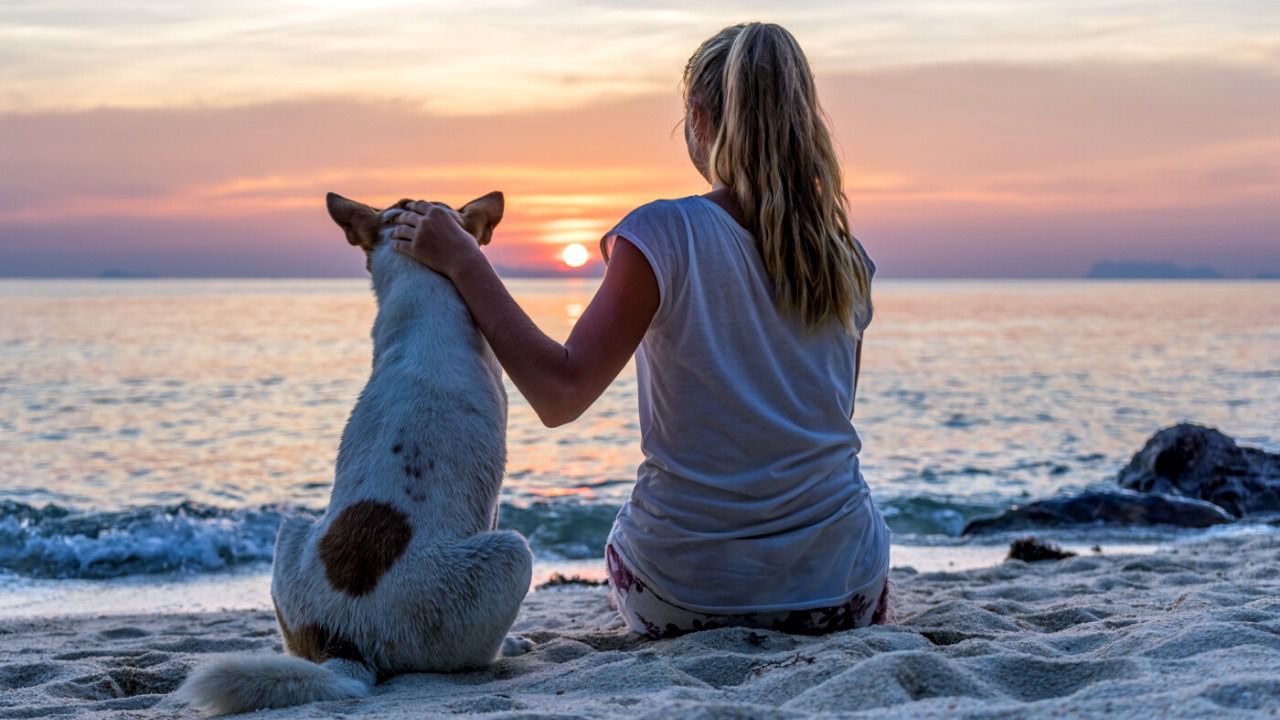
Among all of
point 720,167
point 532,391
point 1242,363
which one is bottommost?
point 1242,363

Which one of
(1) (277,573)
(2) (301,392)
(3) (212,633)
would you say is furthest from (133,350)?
(1) (277,573)

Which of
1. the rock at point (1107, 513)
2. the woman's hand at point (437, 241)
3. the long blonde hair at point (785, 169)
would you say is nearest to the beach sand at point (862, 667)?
the long blonde hair at point (785, 169)

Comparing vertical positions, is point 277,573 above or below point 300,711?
above

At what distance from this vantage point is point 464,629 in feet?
13.0

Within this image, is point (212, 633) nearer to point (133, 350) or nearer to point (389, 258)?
point (389, 258)

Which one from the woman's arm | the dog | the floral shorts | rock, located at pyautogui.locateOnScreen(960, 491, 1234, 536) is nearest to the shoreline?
rock, located at pyautogui.locateOnScreen(960, 491, 1234, 536)

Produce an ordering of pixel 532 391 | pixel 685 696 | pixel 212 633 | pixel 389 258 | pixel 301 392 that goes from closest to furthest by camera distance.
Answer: pixel 685 696, pixel 532 391, pixel 389 258, pixel 212 633, pixel 301 392

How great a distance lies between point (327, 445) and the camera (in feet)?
59.0

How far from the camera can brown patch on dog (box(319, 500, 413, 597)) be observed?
12.5 feet

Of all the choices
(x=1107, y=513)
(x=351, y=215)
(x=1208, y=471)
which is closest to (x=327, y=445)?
(x=1107, y=513)

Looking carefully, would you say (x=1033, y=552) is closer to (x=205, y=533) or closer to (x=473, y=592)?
(x=473, y=592)

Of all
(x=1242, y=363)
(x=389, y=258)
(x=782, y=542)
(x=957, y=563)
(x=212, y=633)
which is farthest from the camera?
(x=1242, y=363)

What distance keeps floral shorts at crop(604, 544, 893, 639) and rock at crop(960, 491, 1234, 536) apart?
6.71m

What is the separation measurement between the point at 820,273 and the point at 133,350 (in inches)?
1415
